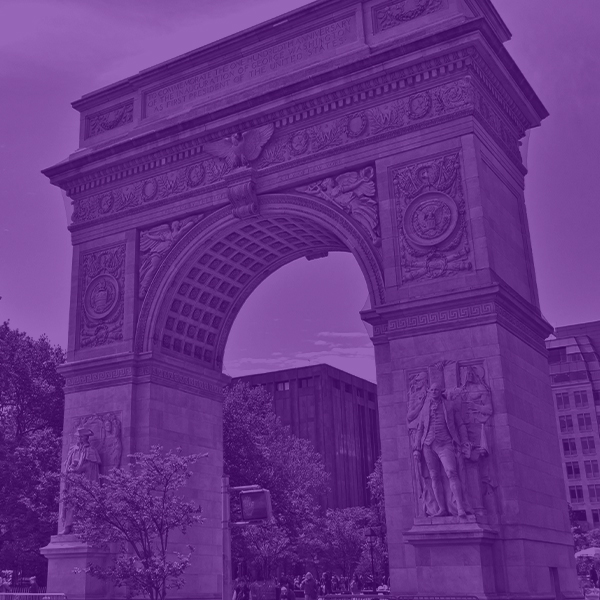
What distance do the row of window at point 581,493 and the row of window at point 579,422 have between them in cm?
660

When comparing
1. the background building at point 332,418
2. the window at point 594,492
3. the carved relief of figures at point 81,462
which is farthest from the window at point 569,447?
the carved relief of figures at point 81,462

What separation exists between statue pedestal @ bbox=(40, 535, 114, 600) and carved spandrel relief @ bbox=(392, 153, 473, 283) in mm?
14706

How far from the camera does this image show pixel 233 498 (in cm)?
4447

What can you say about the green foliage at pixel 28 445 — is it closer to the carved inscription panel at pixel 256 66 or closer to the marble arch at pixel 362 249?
the marble arch at pixel 362 249

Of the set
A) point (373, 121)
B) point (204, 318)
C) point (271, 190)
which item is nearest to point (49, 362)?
point (204, 318)

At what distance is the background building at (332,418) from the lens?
335 ft

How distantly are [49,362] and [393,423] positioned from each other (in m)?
28.6

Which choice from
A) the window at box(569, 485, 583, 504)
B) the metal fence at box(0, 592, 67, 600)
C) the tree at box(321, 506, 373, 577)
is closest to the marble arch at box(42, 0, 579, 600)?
the metal fence at box(0, 592, 67, 600)

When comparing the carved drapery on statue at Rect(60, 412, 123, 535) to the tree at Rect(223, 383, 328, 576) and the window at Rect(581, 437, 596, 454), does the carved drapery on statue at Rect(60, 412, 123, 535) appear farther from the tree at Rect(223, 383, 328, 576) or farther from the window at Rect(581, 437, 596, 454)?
the window at Rect(581, 437, 596, 454)

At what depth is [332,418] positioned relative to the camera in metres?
104

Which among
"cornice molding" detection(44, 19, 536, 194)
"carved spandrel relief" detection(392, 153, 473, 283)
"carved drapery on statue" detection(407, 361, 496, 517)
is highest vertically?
"cornice molding" detection(44, 19, 536, 194)

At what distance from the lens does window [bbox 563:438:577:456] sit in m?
95.2

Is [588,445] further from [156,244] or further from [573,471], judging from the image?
[156,244]

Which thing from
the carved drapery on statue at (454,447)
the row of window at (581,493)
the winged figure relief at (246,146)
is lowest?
the carved drapery on statue at (454,447)
